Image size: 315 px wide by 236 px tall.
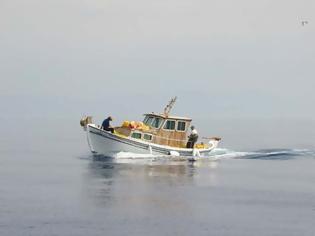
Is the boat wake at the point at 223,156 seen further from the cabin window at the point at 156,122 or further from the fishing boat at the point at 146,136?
the cabin window at the point at 156,122

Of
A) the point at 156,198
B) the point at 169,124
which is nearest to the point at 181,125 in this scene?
the point at 169,124

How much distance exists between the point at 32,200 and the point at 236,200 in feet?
53.6

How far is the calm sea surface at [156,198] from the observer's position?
151 ft

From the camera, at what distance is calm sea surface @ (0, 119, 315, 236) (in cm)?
4588

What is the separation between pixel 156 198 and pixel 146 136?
26.4m

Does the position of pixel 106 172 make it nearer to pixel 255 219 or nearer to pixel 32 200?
pixel 32 200

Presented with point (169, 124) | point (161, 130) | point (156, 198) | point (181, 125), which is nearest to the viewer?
point (156, 198)

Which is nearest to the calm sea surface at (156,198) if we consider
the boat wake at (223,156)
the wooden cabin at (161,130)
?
the boat wake at (223,156)

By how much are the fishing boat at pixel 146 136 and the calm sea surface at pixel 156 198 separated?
142cm

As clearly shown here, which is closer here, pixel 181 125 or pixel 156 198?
pixel 156 198

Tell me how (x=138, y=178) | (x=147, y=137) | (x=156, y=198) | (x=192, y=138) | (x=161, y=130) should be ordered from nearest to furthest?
(x=156, y=198) → (x=138, y=178) → (x=147, y=137) → (x=161, y=130) → (x=192, y=138)

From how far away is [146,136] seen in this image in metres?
83.9

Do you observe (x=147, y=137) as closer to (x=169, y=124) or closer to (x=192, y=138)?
(x=169, y=124)

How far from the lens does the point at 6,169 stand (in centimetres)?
8306
